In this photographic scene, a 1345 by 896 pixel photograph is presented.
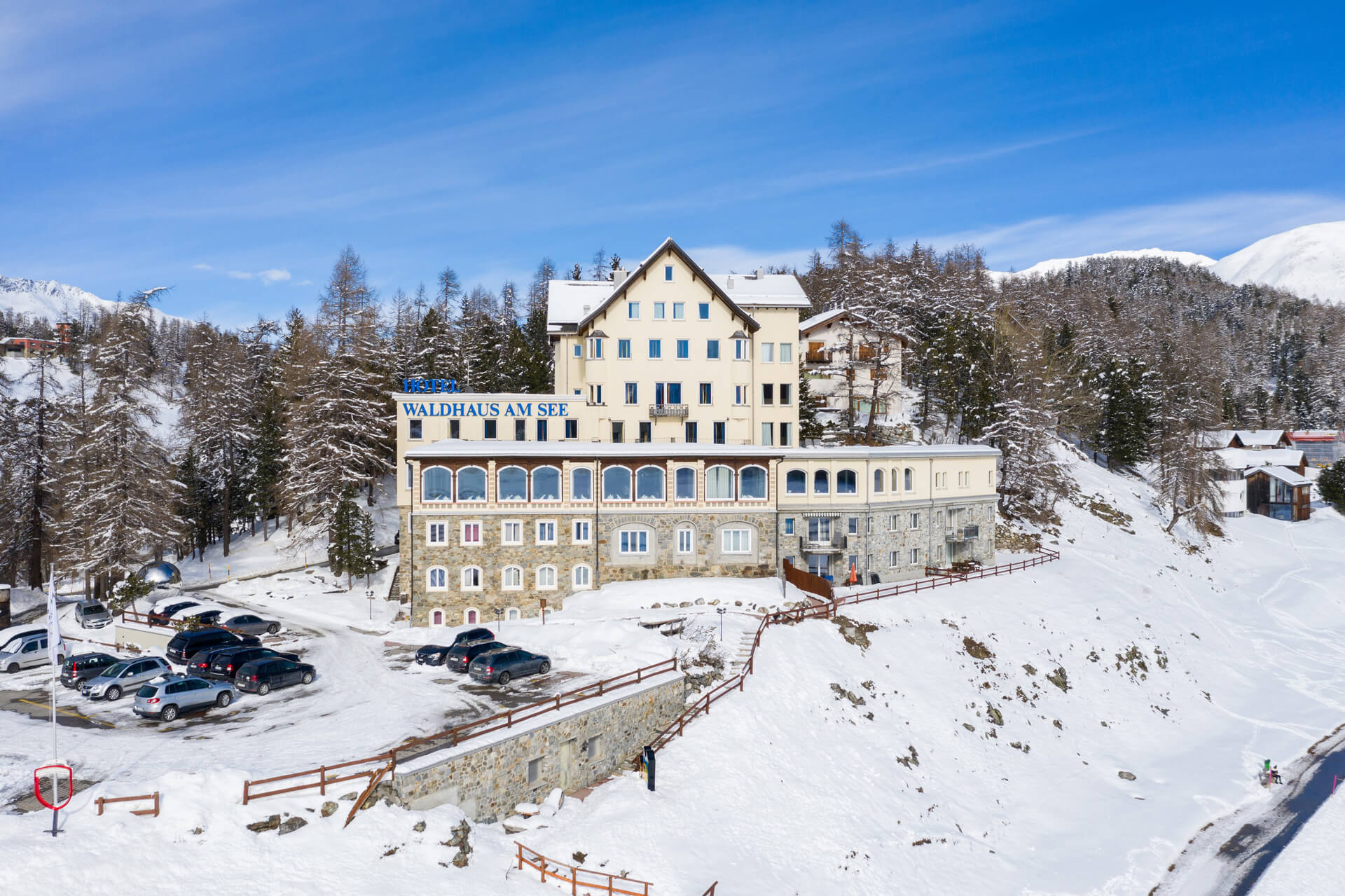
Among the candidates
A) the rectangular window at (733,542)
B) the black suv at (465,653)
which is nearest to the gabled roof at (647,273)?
the rectangular window at (733,542)

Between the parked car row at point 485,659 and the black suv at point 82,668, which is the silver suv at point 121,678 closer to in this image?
the black suv at point 82,668

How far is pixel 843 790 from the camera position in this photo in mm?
27219

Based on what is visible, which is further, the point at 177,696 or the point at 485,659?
the point at 485,659

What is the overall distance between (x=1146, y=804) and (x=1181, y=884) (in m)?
5.31

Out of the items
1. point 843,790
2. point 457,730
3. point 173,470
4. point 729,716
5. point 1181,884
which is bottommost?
point 1181,884

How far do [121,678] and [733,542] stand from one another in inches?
1101

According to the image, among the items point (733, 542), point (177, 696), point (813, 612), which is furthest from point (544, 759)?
point (733, 542)

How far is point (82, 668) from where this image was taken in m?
30.5

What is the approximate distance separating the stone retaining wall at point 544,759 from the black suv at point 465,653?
6989 millimetres

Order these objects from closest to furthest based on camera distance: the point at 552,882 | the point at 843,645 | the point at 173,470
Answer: the point at 552,882
the point at 843,645
the point at 173,470

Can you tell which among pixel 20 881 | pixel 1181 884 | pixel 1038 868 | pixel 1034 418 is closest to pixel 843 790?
pixel 1038 868

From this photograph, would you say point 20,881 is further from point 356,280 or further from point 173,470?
point 356,280

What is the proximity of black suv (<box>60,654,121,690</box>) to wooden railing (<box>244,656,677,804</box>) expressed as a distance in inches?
626

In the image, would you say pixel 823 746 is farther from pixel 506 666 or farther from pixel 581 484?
pixel 581 484
